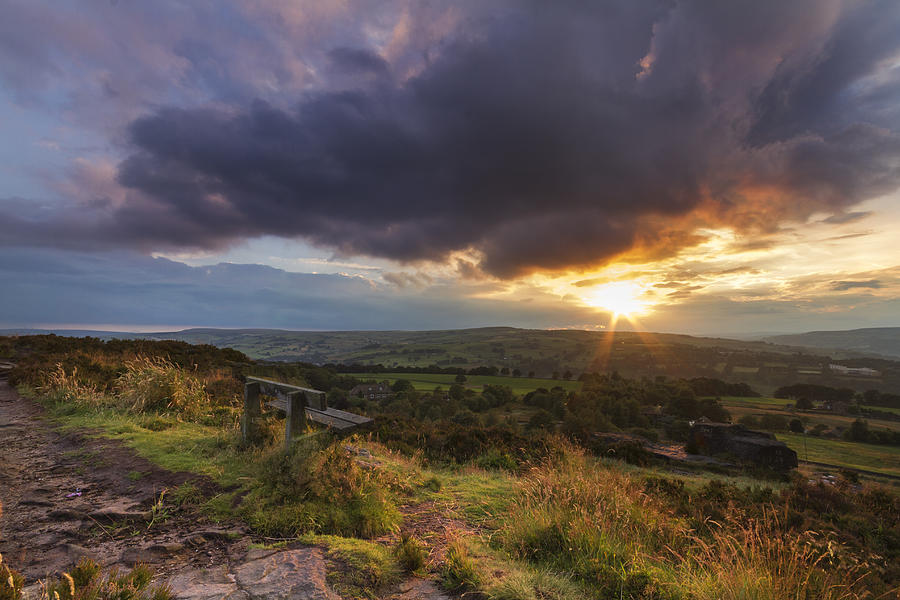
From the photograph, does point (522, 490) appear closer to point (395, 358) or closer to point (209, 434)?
point (209, 434)

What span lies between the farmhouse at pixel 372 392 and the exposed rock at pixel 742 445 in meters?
28.4

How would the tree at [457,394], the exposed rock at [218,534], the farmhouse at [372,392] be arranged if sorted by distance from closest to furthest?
the exposed rock at [218,534]
the farmhouse at [372,392]
the tree at [457,394]

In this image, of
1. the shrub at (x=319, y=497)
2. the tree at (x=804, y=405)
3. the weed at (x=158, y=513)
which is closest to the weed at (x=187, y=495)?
the weed at (x=158, y=513)

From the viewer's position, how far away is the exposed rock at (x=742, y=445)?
25500 mm

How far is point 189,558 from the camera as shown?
12.8ft

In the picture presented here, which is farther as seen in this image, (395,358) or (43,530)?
(395,358)

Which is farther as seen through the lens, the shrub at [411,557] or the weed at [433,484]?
the weed at [433,484]

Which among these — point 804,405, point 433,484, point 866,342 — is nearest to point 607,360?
point 804,405

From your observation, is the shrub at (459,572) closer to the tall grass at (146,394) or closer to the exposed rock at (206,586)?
the exposed rock at (206,586)

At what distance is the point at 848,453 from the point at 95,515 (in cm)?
5277

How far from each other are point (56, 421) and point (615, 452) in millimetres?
21082

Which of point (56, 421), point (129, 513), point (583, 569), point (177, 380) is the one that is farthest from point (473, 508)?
point (56, 421)

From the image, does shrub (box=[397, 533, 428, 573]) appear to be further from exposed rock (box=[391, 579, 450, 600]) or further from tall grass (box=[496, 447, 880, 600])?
tall grass (box=[496, 447, 880, 600])

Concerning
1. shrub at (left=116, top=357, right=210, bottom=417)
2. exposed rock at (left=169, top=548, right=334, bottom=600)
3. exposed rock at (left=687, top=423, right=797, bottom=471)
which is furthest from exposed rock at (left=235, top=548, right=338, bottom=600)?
exposed rock at (left=687, top=423, right=797, bottom=471)
